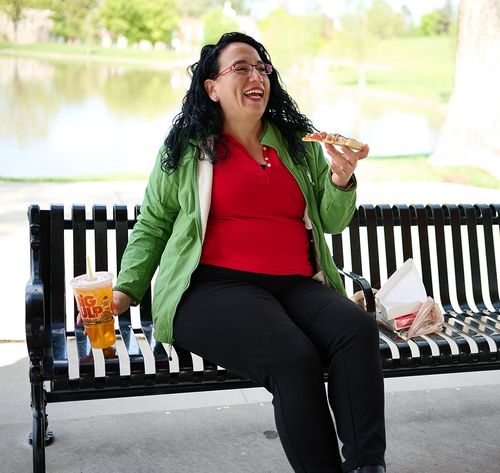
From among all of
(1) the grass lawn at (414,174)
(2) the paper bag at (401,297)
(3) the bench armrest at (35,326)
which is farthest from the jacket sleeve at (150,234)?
(1) the grass lawn at (414,174)

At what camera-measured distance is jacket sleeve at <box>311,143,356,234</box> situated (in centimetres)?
297

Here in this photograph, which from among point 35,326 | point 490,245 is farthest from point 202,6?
point 35,326

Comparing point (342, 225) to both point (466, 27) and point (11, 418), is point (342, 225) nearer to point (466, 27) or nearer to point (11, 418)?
point (11, 418)

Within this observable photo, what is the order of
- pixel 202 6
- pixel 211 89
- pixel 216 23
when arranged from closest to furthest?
pixel 211 89 → pixel 202 6 → pixel 216 23

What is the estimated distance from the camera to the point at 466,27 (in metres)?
13.3

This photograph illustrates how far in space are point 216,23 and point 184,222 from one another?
11.9 m

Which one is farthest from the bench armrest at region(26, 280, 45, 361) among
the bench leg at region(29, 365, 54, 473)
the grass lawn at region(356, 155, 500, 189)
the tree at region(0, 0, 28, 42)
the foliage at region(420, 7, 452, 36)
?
the foliage at region(420, 7, 452, 36)

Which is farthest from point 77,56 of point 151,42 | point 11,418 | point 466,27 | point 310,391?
point 310,391

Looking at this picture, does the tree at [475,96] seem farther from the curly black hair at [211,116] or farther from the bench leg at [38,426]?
the bench leg at [38,426]

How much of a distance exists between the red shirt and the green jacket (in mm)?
45

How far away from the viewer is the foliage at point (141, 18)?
1409cm

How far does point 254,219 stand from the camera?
2980 mm

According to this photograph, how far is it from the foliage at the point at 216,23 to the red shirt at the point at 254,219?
38.0 feet

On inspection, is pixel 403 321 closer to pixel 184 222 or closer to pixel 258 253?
pixel 258 253
